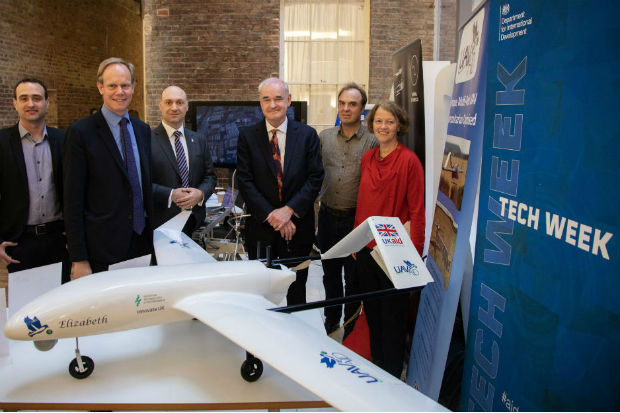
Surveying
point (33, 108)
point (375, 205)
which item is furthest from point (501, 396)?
point (33, 108)

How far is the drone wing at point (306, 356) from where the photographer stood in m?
1.27

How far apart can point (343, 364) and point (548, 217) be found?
779 mm

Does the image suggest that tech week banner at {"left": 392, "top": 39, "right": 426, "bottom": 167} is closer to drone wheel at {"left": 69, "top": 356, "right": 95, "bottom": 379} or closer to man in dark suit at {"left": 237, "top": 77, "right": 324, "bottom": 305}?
man in dark suit at {"left": 237, "top": 77, "right": 324, "bottom": 305}

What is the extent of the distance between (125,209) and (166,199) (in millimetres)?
517

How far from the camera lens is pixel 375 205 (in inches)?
104

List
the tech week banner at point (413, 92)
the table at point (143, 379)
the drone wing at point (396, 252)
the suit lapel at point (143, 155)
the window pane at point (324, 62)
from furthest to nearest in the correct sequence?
the window pane at point (324, 62) < the tech week banner at point (413, 92) < the suit lapel at point (143, 155) < the drone wing at point (396, 252) < the table at point (143, 379)

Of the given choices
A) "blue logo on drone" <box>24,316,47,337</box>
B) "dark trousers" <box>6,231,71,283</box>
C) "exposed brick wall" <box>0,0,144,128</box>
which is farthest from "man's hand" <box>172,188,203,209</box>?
"exposed brick wall" <box>0,0,144,128</box>

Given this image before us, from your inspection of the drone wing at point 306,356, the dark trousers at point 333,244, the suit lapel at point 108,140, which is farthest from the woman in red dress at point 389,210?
the suit lapel at point 108,140

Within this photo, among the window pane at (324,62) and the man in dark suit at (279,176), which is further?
the window pane at (324,62)

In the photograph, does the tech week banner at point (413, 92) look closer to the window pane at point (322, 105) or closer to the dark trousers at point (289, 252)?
the dark trousers at point (289, 252)

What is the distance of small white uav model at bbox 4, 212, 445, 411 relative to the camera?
4.37 ft

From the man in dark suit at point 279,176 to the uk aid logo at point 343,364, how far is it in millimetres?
1365

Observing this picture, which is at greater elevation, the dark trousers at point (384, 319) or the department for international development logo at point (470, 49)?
the department for international development logo at point (470, 49)

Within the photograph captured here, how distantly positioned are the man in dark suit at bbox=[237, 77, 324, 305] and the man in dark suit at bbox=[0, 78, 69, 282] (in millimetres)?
1097
